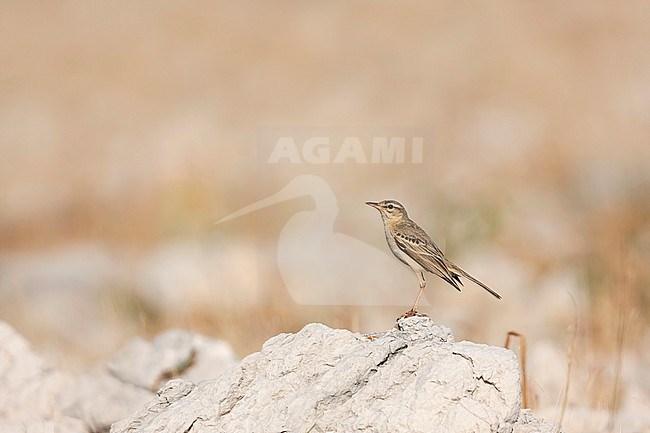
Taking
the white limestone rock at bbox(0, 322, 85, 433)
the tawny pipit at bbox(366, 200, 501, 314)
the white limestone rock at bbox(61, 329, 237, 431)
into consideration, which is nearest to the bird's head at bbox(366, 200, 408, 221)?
the tawny pipit at bbox(366, 200, 501, 314)

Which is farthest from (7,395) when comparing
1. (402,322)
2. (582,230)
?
(582,230)

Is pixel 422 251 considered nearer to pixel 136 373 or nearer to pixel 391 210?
pixel 391 210

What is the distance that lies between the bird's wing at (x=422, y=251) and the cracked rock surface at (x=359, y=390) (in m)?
0.84

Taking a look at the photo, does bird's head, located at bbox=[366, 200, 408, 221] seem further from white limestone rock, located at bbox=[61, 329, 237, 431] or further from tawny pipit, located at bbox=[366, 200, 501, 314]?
white limestone rock, located at bbox=[61, 329, 237, 431]

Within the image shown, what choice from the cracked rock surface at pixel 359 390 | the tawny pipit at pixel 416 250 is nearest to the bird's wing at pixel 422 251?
the tawny pipit at pixel 416 250

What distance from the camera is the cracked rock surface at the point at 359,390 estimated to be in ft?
8.96

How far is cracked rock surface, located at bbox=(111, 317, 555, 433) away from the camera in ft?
8.96

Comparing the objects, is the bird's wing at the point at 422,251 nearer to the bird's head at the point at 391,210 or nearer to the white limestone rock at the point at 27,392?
the bird's head at the point at 391,210

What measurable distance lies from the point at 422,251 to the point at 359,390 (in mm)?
1241

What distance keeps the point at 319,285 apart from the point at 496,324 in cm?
231

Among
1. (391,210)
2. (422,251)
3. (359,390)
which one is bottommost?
(359,390)

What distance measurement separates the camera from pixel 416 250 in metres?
4.03

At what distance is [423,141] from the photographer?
1159 centimetres

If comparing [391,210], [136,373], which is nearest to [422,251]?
[391,210]
